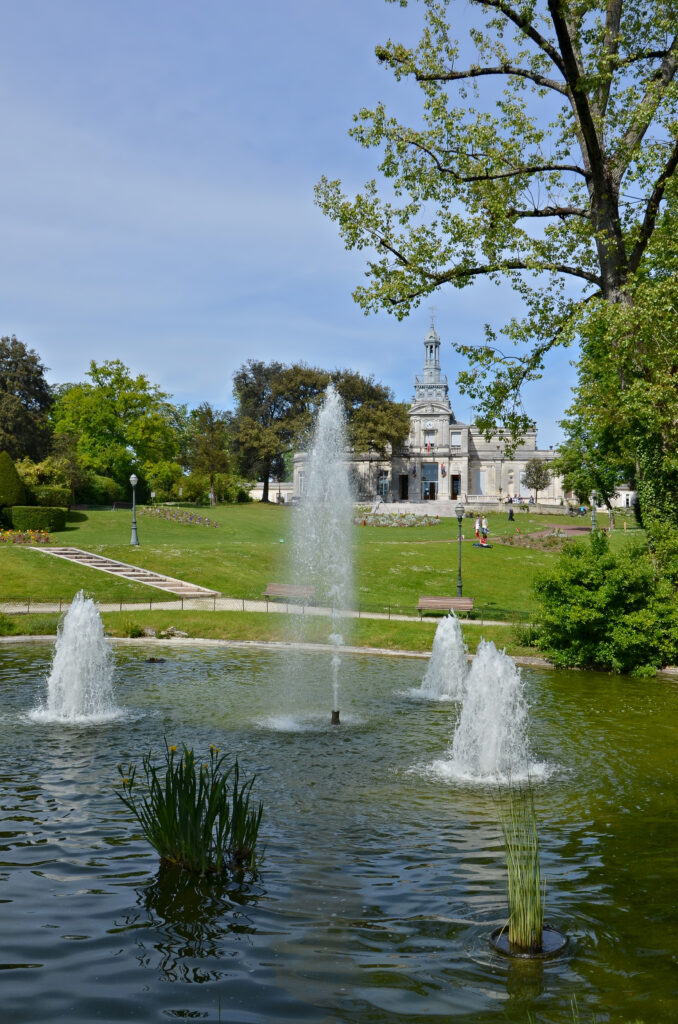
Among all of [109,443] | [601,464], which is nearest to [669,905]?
[601,464]

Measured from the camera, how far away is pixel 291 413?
274ft

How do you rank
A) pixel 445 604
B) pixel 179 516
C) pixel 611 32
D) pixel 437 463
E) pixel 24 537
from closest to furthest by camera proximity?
pixel 611 32 < pixel 445 604 < pixel 24 537 < pixel 179 516 < pixel 437 463

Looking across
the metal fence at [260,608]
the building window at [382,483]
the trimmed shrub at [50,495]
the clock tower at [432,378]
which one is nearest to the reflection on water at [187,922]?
the metal fence at [260,608]

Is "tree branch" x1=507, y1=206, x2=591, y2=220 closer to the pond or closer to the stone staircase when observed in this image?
the pond

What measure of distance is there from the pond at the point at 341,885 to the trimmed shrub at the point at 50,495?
35.3 meters

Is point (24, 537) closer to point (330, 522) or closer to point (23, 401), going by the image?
point (330, 522)

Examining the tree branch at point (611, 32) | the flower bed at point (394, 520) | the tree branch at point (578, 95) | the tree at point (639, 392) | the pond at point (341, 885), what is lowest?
the pond at point (341, 885)

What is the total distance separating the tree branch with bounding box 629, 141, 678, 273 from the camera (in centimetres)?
1616

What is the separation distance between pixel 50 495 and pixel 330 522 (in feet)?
105

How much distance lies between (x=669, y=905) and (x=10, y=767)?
774cm

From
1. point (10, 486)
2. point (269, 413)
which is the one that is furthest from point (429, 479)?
point (10, 486)

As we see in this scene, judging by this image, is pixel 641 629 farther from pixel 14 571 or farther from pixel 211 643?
pixel 14 571

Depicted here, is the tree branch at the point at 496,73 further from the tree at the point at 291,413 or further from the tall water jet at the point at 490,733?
the tree at the point at 291,413

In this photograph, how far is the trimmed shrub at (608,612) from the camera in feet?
57.5
